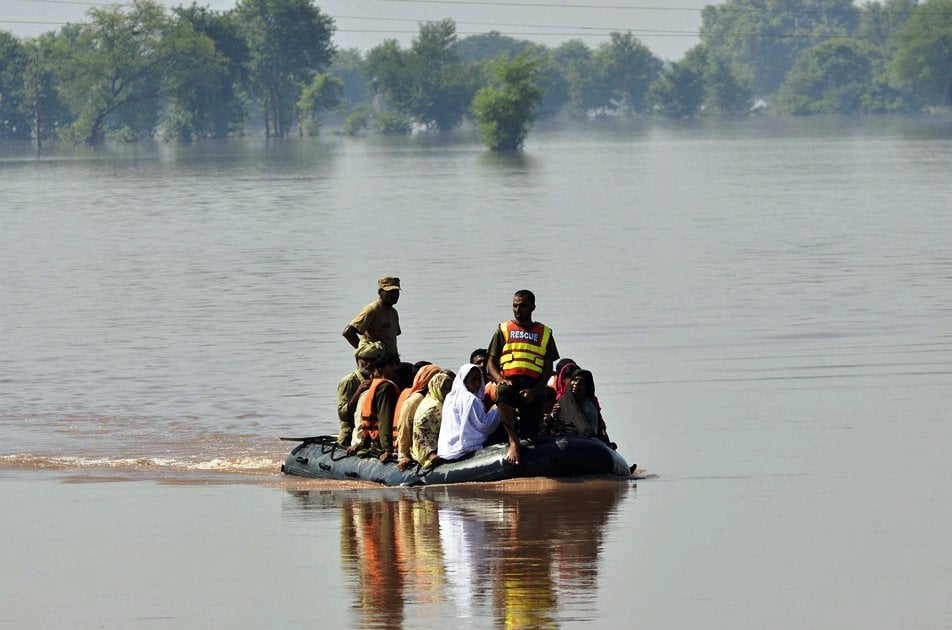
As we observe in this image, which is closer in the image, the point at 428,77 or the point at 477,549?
the point at 477,549

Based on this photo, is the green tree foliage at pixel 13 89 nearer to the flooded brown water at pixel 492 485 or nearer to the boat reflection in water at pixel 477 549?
the flooded brown water at pixel 492 485

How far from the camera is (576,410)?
16.6 m

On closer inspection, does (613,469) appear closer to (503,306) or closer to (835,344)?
(835,344)

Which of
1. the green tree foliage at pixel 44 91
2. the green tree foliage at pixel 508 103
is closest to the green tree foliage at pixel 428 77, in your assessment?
the green tree foliage at pixel 44 91

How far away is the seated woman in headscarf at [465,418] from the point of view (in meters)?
16.1

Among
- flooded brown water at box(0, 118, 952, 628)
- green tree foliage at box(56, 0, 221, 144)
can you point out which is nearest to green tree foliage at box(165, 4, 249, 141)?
green tree foliage at box(56, 0, 221, 144)

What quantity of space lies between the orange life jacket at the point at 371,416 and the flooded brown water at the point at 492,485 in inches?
23.8

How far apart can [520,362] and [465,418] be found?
2.25 ft

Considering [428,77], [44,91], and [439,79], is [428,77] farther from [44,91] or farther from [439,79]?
[44,91]

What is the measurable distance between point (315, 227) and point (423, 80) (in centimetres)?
13426

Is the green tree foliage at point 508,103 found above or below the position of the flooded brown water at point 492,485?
above

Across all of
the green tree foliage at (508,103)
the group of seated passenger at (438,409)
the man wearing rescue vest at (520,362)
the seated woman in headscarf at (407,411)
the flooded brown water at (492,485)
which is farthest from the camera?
the green tree foliage at (508,103)

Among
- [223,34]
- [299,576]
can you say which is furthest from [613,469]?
[223,34]

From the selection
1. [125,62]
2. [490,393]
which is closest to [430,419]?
[490,393]
